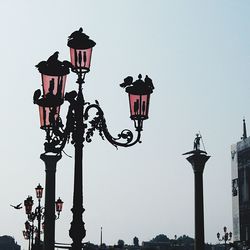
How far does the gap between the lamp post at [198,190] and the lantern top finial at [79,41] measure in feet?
54.3

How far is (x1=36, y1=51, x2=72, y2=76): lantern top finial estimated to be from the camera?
9297mm

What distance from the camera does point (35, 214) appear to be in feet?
87.6

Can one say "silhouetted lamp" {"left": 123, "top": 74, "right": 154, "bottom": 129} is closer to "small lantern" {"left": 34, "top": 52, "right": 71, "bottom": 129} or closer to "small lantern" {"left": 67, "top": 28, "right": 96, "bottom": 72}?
"small lantern" {"left": 67, "top": 28, "right": 96, "bottom": 72}

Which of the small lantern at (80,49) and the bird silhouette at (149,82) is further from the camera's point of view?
the bird silhouette at (149,82)

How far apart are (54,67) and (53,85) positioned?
279 mm

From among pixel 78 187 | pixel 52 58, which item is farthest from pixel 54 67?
pixel 78 187

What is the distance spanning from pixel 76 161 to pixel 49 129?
792 mm

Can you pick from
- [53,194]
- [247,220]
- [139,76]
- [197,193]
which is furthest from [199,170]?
[247,220]

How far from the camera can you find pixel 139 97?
10.0m

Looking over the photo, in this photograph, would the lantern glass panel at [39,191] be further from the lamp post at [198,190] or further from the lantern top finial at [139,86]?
the lantern top finial at [139,86]

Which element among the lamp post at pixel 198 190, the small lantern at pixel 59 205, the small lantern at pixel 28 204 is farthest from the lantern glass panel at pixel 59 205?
the lamp post at pixel 198 190

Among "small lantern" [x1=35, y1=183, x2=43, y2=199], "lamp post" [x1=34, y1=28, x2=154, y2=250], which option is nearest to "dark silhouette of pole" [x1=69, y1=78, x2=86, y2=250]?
"lamp post" [x1=34, y1=28, x2=154, y2=250]

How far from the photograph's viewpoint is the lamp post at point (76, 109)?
909 cm

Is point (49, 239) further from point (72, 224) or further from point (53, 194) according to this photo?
point (72, 224)
